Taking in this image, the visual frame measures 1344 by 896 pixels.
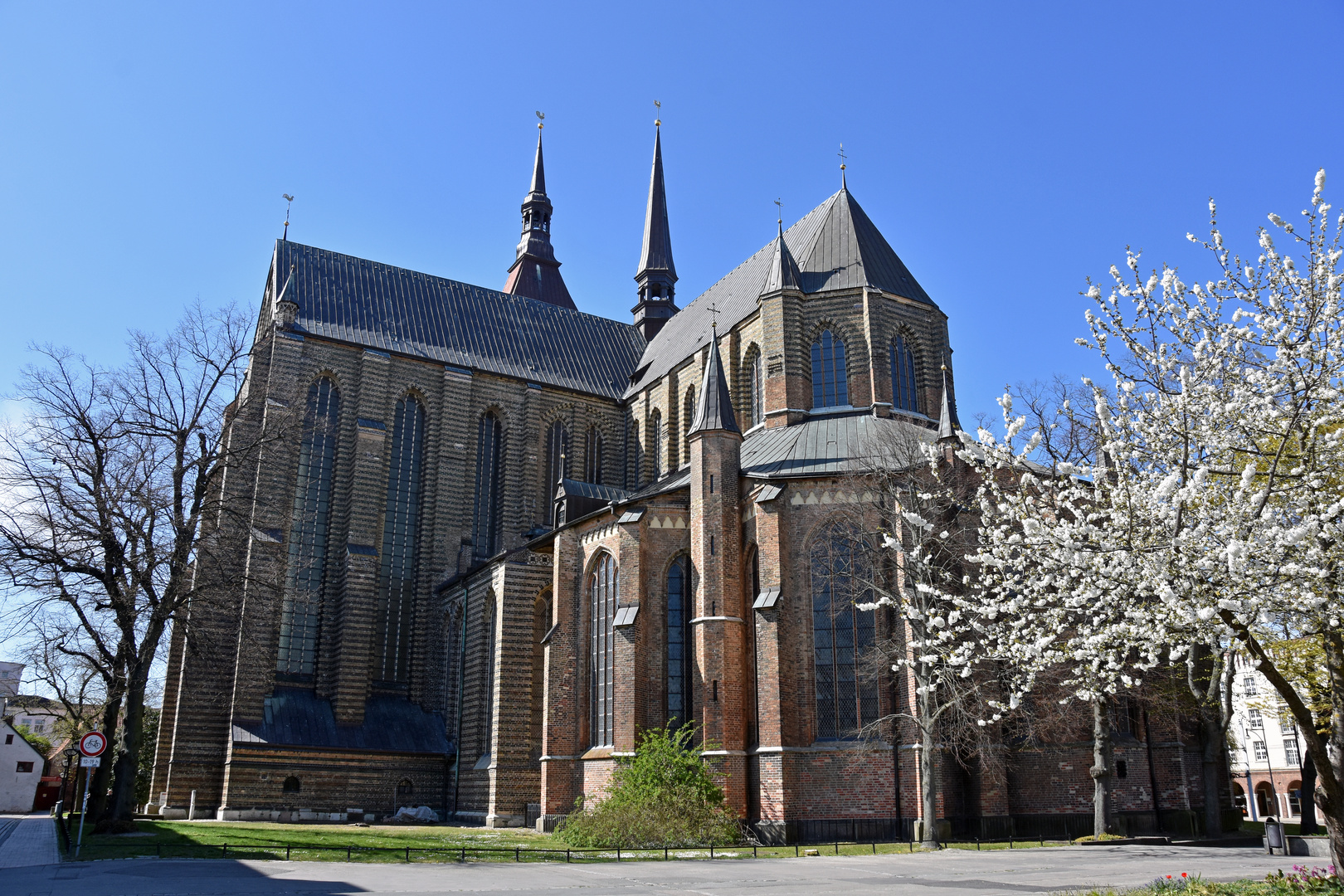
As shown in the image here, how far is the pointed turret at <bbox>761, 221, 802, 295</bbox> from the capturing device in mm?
35125

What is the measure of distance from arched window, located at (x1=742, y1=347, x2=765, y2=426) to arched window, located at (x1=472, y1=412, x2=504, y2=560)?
1201cm

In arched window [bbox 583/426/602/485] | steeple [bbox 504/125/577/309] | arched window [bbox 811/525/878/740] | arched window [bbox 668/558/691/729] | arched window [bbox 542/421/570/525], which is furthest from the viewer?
steeple [bbox 504/125/577/309]

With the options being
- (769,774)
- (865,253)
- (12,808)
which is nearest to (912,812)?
(769,774)

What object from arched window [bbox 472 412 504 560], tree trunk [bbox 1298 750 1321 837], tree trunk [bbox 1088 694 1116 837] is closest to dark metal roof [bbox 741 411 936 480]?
tree trunk [bbox 1088 694 1116 837]

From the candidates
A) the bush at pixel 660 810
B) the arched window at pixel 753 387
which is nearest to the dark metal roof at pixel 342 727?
the bush at pixel 660 810

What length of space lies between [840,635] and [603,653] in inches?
316

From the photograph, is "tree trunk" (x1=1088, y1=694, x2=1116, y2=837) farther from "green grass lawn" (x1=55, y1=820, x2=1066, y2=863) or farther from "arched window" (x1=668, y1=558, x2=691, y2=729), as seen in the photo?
"arched window" (x1=668, y1=558, x2=691, y2=729)

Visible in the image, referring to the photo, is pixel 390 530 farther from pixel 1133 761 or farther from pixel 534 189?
pixel 534 189

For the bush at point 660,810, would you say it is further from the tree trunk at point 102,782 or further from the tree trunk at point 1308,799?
the tree trunk at point 1308,799

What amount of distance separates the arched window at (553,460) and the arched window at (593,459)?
43.0 inches

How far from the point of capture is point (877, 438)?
28812 millimetres

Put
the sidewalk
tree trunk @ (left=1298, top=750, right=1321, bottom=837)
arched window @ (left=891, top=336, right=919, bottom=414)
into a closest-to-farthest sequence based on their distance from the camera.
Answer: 1. the sidewalk
2. tree trunk @ (left=1298, top=750, right=1321, bottom=837)
3. arched window @ (left=891, top=336, right=919, bottom=414)

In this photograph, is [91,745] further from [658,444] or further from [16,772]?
[16,772]

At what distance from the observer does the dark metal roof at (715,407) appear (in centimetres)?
2919
